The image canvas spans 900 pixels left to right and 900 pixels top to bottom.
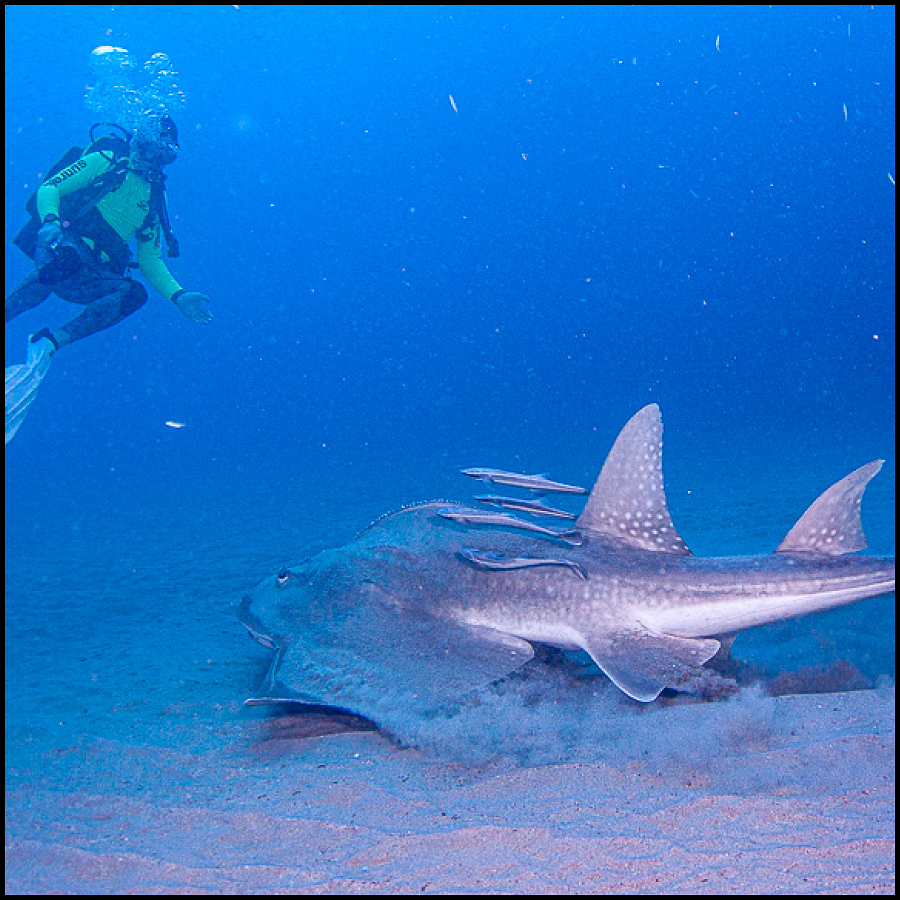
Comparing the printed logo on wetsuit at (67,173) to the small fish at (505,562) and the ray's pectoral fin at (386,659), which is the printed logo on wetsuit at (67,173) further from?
the small fish at (505,562)

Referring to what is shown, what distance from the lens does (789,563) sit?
3445mm

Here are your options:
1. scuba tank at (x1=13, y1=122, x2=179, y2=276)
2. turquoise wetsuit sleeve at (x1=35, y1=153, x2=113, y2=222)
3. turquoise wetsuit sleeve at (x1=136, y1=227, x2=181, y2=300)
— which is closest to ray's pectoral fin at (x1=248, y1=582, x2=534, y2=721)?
scuba tank at (x1=13, y1=122, x2=179, y2=276)

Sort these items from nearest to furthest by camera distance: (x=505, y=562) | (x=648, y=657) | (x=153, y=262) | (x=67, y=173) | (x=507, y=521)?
(x=648, y=657), (x=505, y=562), (x=507, y=521), (x=67, y=173), (x=153, y=262)

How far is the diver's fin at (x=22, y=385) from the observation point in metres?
5.52

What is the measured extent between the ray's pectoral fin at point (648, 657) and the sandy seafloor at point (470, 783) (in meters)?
0.22

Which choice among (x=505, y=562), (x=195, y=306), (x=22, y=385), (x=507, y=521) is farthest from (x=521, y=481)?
(x=195, y=306)

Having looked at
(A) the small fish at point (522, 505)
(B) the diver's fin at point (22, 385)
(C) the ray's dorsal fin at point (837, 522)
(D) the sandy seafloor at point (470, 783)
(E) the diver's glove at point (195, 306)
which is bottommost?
(D) the sandy seafloor at point (470, 783)

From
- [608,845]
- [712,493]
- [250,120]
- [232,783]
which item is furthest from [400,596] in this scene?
[250,120]

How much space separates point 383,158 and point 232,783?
185 m

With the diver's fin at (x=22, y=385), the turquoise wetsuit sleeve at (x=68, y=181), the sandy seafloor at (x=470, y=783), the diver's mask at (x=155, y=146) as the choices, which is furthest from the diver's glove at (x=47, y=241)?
the sandy seafloor at (x=470, y=783)

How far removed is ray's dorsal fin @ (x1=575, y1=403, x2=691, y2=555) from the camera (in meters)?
3.96

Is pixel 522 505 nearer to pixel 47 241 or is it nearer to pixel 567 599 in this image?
pixel 567 599

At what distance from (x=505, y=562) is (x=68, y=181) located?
23.6 feet

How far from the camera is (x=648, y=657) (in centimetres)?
351
